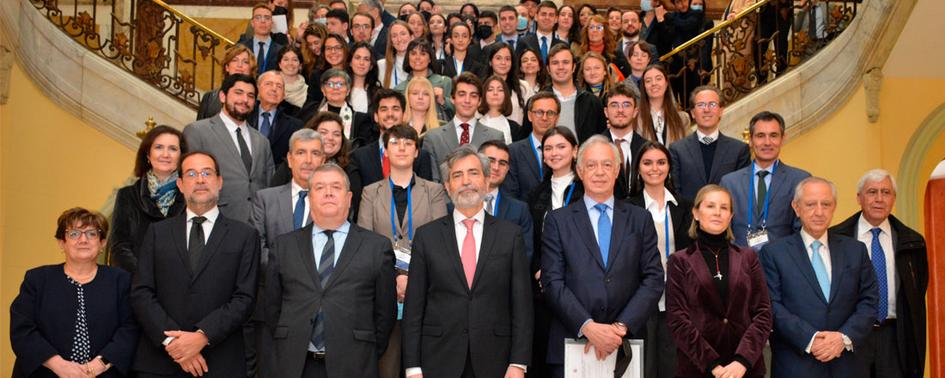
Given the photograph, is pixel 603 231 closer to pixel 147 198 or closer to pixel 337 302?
pixel 337 302

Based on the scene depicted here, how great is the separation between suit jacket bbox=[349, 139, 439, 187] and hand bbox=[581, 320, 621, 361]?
5.81 feet

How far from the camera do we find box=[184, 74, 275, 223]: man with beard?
6621 mm

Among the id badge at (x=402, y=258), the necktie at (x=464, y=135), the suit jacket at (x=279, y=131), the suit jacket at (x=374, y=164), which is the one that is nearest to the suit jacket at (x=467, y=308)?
the id badge at (x=402, y=258)

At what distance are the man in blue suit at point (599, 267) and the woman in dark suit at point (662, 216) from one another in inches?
10.6

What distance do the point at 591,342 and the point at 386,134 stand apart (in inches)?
72.5

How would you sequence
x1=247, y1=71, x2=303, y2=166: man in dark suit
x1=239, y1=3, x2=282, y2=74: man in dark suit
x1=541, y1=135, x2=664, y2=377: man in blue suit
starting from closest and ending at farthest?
x1=541, y1=135, x2=664, y2=377: man in blue suit → x1=247, y1=71, x2=303, y2=166: man in dark suit → x1=239, y1=3, x2=282, y2=74: man in dark suit

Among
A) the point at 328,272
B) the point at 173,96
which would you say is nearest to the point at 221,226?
the point at 328,272

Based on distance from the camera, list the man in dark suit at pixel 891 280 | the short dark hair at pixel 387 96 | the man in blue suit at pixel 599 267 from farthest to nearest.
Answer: the short dark hair at pixel 387 96, the man in dark suit at pixel 891 280, the man in blue suit at pixel 599 267

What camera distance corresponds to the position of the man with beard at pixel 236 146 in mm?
6621

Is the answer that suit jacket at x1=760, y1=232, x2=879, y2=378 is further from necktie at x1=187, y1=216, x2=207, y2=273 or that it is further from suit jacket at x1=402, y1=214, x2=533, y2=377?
necktie at x1=187, y1=216, x2=207, y2=273

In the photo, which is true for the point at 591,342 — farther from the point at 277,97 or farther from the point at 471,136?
the point at 277,97

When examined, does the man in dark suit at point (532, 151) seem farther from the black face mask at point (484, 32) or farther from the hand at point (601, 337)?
the black face mask at point (484, 32)

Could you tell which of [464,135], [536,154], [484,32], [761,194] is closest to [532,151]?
[536,154]

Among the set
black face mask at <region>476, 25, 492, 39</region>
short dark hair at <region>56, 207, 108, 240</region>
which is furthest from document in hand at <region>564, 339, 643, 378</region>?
black face mask at <region>476, 25, 492, 39</region>
